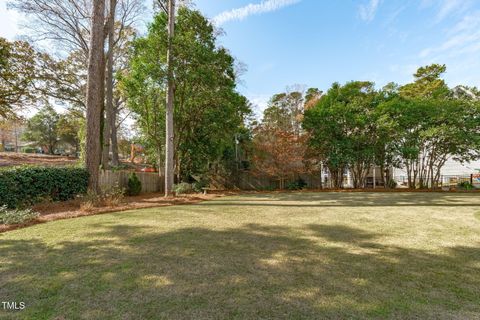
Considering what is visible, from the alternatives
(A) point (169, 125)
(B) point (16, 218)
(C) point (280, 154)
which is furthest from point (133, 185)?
(C) point (280, 154)

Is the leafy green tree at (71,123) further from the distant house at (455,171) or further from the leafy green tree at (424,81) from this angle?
the leafy green tree at (424,81)

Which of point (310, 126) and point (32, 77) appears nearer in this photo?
point (32, 77)

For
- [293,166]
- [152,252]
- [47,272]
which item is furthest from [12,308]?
[293,166]

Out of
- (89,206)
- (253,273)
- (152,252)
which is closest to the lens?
(253,273)

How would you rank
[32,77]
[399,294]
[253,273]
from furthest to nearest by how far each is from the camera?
[32,77] → [253,273] → [399,294]

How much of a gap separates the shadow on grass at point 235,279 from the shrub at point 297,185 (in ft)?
38.2

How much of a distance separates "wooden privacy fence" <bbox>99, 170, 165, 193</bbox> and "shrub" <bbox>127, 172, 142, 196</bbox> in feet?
0.75

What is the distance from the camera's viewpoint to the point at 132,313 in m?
1.83

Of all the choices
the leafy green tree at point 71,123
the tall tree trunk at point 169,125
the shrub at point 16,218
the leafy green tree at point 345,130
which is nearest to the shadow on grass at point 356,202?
the tall tree trunk at point 169,125

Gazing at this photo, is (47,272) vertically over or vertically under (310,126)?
under

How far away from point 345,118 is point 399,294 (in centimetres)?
1358

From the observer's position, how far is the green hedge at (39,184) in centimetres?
609

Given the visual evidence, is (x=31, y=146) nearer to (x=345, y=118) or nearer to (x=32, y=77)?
(x=32, y=77)

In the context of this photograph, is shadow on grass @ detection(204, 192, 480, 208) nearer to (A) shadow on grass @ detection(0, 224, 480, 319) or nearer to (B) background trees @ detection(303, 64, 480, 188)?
(A) shadow on grass @ detection(0, 224, 480, 319)
